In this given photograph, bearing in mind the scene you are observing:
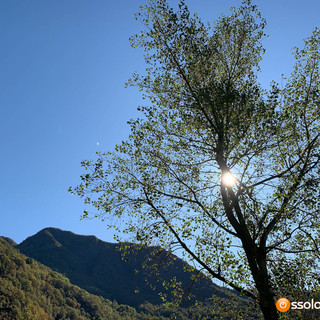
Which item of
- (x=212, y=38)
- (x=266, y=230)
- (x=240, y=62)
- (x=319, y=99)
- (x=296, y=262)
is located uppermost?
(x=212, y=38)

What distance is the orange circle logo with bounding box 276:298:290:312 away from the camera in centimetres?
1189

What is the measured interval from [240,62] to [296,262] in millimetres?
9890

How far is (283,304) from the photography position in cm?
1200

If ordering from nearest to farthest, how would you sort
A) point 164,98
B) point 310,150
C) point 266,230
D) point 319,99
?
1. point 266,230
2. point 310,150
3. point 319,99
4. point 164,98

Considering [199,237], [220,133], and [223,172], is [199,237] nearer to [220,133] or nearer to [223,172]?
[223,172]

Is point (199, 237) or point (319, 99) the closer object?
point (199, 237)

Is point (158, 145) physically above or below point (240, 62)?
below

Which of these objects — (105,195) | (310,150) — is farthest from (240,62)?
(105,195)

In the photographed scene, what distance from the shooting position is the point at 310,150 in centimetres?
1205

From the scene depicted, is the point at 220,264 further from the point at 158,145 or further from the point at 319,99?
the point at 319,99

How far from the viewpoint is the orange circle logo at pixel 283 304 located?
39.0ft

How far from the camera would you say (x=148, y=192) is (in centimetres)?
1234

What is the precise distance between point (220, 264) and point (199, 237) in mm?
1397

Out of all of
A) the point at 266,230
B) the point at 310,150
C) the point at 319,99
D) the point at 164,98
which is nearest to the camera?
the point at 266,230
